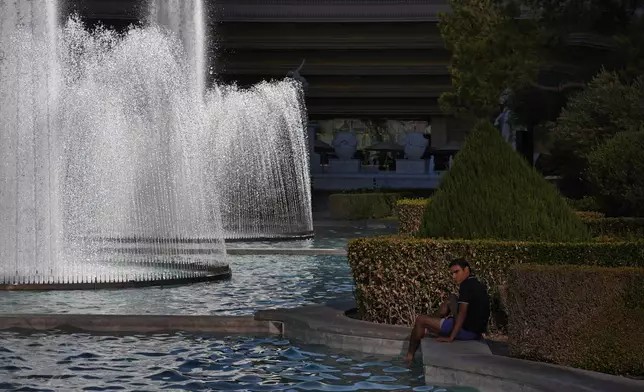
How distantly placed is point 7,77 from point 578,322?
Answer: 1276 centimetres

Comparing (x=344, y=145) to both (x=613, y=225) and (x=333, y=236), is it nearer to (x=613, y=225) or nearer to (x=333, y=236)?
(x=333, y=236)

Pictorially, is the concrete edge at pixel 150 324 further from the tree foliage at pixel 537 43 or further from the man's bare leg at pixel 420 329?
the tree foliage at pixel 537 43

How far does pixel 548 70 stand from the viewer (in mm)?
34875

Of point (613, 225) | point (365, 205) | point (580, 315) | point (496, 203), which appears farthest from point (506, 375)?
point (365, 205)

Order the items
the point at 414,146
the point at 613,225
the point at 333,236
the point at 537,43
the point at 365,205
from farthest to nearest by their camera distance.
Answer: the point at 414,146 → the point at 365,205 → the point at 537,43 → the point at 333,236 → the point at 613,225

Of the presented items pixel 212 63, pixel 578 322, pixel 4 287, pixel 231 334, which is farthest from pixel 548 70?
pixel 212 63

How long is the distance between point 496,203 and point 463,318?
2173mm

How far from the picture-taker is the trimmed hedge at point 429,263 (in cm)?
1295

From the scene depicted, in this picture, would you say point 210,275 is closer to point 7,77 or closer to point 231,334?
point 7,77

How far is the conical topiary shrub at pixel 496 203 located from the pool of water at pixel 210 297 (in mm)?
3373

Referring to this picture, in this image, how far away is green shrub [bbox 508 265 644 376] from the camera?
33.2 feet

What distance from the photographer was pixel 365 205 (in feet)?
141

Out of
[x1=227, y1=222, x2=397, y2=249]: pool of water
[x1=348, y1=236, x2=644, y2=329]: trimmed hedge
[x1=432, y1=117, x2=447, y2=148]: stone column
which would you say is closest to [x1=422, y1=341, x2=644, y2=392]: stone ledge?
[x1=348, y1=236, x2=644, y2=329]: trimmed hedge

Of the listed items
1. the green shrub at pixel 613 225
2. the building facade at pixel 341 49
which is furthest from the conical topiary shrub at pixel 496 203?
the building facade at pixel 341 49
